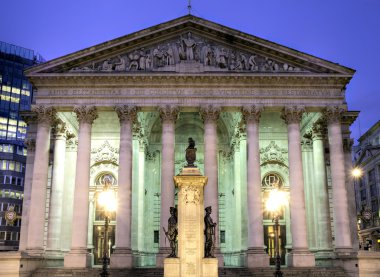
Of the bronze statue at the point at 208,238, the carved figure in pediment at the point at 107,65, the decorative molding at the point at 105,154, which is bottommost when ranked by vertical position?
the bronze statue at the point at 208,238

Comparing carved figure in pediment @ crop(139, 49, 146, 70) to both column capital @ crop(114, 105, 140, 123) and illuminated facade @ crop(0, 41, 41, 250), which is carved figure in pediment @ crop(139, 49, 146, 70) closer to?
column capital @ crop(114, 105, 140, 123)

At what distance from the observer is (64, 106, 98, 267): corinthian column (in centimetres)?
3597

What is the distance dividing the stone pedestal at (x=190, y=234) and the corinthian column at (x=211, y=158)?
14.1 meters

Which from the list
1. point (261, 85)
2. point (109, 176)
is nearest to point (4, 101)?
point (109, 176)

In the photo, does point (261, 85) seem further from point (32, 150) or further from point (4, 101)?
point (4, 101)

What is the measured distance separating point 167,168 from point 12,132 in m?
74.8

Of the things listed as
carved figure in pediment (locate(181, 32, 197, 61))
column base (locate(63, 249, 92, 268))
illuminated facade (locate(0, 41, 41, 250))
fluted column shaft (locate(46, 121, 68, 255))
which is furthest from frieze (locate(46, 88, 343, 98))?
illuminated facade (locate(0, 41, 41, 250))

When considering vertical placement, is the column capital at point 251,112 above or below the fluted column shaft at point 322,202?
above

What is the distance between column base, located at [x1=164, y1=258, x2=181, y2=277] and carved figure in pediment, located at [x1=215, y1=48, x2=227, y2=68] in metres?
20.5

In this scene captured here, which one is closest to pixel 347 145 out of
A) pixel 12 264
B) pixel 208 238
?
pixel 208 238

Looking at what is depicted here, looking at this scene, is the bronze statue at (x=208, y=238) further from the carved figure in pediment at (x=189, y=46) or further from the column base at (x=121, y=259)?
the carved figure in pediment at (x=189, y=46)

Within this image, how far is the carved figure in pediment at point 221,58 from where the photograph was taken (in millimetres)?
38844

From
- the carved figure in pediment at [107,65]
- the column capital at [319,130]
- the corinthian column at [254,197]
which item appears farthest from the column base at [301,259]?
the carved figure in pediment at [107,65]

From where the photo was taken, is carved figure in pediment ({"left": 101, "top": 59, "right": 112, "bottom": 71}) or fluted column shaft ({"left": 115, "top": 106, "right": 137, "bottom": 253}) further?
carved figure in pediment ({"left": 101, "top": 59, "right": 112, "bottom": 71})
